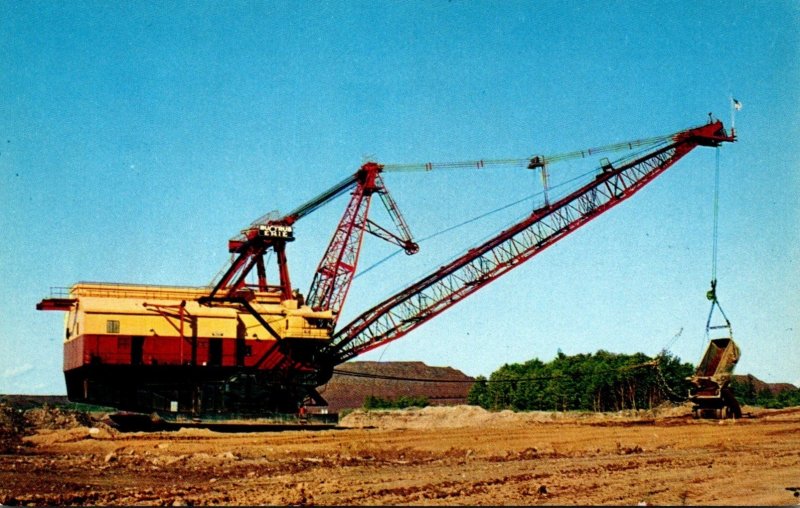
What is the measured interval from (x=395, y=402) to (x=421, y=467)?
63211 millimetres

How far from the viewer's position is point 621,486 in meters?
15.3

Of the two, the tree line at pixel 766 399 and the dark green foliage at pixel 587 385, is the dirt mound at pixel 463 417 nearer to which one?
the dark green foliage at pixel 587 385

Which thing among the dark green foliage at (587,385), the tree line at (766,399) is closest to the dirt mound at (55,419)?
the dark green foliage at (587,385)

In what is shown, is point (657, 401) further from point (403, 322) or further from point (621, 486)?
point (621, 486)

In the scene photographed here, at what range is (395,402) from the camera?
8188 cm

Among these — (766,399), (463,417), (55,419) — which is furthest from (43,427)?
(766,399)

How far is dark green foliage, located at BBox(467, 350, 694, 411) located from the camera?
63.5m

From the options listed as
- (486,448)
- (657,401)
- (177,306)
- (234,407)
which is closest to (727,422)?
(486,448)

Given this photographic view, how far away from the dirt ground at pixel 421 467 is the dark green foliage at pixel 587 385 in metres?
31.3

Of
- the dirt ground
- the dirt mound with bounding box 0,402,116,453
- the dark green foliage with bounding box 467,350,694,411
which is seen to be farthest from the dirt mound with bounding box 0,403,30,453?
the dark green foliage with bounding box 467,350,694,411

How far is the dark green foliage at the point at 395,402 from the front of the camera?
7800 centimetres

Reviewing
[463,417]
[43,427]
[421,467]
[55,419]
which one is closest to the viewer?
[421,467]

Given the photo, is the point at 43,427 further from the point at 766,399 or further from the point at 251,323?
the point at 766,399

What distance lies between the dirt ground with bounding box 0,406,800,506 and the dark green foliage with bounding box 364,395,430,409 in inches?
1851
